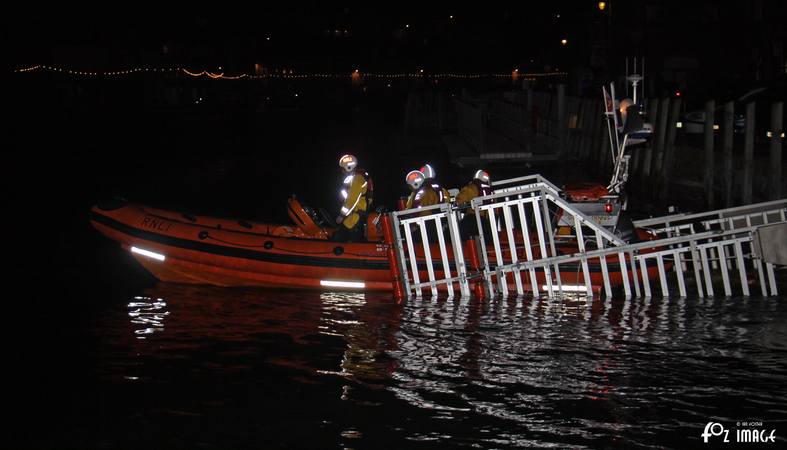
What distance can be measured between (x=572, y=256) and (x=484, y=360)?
2324 millimetres

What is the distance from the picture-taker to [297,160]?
37.3 metres

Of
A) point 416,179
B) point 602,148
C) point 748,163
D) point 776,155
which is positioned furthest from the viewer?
point 602,148

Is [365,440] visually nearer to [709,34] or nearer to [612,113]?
[612,113]

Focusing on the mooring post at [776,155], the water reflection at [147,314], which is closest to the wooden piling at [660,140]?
the mooring post at [776,155]


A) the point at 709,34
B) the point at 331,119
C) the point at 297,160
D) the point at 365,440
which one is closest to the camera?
the point at 365,440

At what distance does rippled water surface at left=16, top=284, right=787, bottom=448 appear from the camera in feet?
25.0

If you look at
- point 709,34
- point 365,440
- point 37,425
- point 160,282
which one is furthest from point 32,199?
point 709,34

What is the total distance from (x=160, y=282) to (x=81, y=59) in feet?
101

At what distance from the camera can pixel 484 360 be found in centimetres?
955

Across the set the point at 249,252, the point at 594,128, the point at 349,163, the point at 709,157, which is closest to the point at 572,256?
the point at 349,163

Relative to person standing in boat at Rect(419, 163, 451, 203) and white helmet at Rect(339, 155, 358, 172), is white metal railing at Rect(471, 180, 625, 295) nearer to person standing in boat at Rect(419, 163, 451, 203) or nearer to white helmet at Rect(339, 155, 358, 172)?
person standing in boat at Rect(419, 163, 451, 203)

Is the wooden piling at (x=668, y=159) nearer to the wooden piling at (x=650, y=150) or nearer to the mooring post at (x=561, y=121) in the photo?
the wooden piling at (x=650, y=150)

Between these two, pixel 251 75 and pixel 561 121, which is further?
pixel 251 75

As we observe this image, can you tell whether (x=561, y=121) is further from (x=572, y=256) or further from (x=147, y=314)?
(x=147, y=314)
